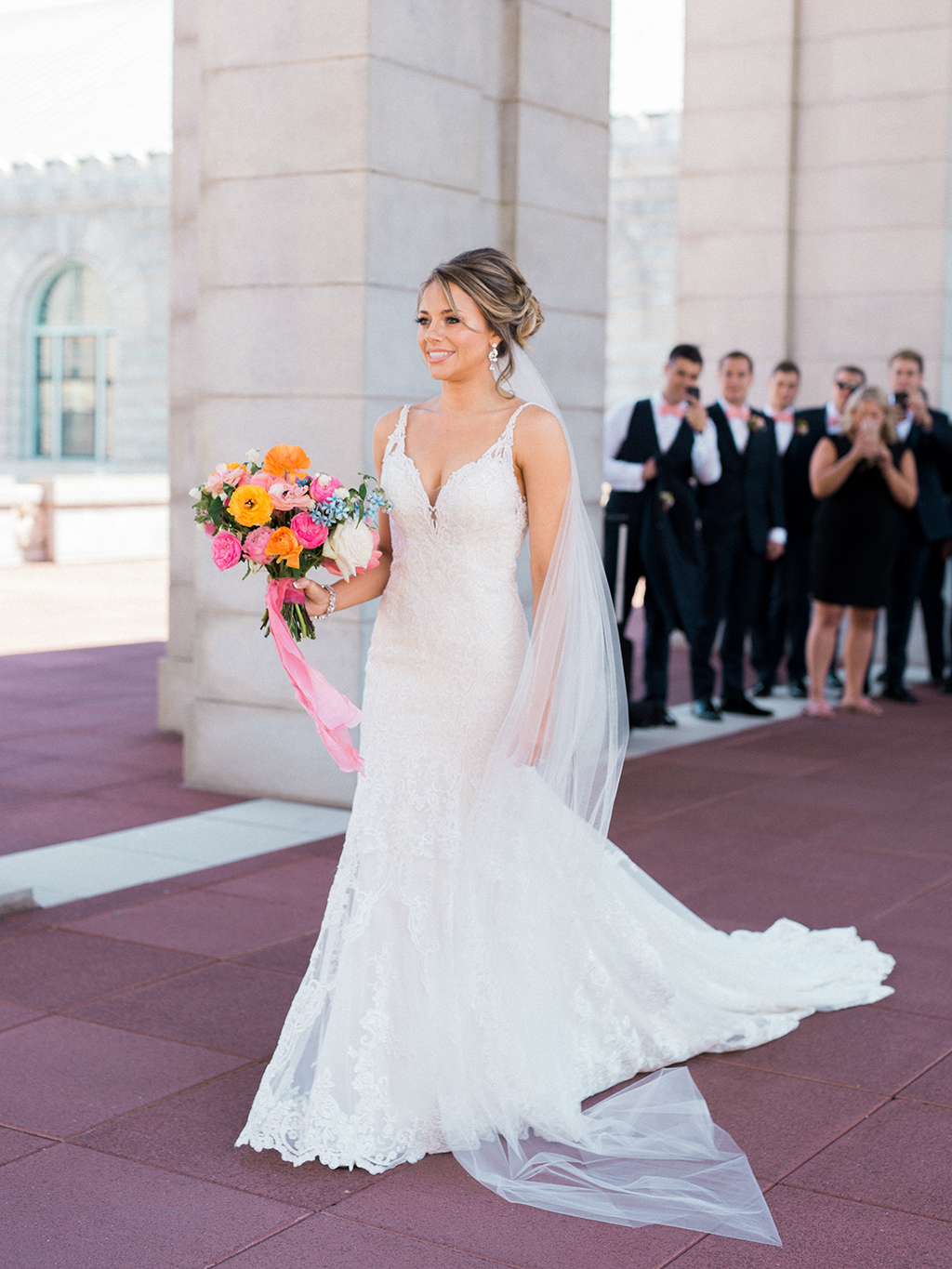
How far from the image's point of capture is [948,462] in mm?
11086

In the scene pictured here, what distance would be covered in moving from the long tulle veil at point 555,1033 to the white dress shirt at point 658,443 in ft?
17.5

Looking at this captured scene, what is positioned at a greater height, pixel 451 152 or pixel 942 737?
pixel 451 152

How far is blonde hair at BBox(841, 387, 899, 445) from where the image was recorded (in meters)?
9.92

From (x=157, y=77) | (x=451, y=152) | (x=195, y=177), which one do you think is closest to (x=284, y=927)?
(x=451, y=152)

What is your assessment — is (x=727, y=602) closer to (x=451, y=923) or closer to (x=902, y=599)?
(x=902, y=599)

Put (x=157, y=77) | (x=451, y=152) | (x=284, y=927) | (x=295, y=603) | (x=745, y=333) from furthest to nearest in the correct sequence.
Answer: (x=157, y=77)
(x=745, y=333)
(x=451, y=152)
(x=284, y=927)
(x=295, y=603)

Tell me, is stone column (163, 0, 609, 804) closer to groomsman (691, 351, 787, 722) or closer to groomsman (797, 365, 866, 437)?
groomsman (691, 351, 787, 722)

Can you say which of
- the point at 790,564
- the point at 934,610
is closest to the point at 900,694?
the point at 934,610

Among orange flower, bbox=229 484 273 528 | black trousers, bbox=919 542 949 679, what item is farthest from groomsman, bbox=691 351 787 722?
orange flower, bbox=229 484 273 528

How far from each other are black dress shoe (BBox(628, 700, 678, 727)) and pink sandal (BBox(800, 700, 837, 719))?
1088 millimetres

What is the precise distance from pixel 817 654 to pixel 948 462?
71.8 inches

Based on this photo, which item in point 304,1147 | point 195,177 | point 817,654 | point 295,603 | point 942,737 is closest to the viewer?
point 304,1147

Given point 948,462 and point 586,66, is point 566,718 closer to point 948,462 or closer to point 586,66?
point 586,66

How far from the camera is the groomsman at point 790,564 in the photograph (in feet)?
36.1
